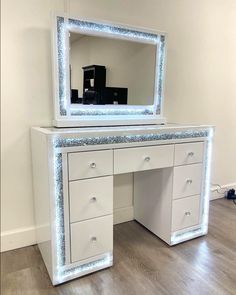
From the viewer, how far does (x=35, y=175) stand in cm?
168

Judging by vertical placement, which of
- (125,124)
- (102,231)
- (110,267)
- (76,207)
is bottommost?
(110,267)

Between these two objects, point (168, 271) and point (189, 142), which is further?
point (189, 142)

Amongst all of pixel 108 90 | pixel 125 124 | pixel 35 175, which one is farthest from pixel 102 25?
pixel 35 175

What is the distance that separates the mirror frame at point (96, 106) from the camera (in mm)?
1645

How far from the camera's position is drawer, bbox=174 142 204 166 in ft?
5.77

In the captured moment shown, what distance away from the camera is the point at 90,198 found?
1466 mm

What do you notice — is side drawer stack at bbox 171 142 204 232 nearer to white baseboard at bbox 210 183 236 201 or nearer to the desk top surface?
the desk top surface

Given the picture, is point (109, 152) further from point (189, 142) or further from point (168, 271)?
point (168, 271)

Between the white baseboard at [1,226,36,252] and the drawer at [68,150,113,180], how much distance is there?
74 centimetres

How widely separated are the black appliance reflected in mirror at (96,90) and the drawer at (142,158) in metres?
0.51

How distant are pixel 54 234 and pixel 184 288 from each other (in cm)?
79

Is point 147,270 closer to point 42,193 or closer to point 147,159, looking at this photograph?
point 147,159

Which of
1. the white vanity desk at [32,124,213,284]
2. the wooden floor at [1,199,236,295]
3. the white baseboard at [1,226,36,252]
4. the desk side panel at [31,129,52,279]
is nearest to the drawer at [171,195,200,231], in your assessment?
the white vanity desk at [32,124,213,284]

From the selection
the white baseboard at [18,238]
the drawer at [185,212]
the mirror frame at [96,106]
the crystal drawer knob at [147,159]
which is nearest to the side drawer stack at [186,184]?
the drawer at [185,212]
